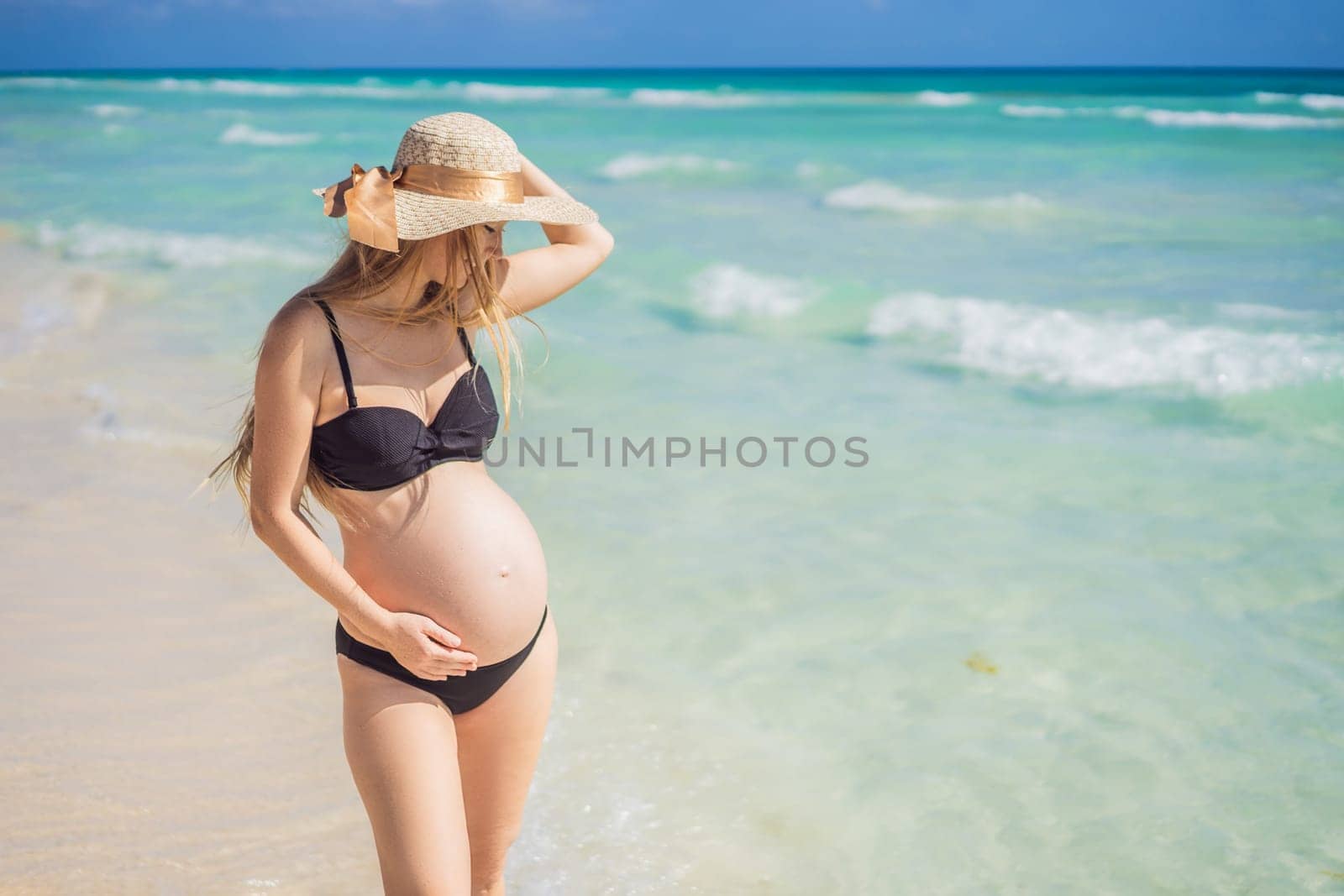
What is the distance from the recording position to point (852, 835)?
3.19 meters

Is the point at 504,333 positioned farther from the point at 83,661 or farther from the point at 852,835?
the point at 83,661

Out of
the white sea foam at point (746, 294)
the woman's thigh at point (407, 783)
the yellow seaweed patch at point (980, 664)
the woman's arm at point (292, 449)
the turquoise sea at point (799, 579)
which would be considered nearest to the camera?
the woman's arm at point (292, 449)

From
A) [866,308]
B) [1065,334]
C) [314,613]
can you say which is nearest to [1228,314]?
[1065,334]

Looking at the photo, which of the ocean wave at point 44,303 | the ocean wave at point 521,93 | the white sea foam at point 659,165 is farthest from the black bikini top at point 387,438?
the ocean wave at point 521,93

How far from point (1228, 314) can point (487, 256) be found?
829cm

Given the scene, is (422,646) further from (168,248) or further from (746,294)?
(168,248)

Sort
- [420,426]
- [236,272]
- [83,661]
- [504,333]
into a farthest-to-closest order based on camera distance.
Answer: [236,272] → [83,661] → [504,333] → [420,426]

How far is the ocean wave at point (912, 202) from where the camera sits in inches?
561

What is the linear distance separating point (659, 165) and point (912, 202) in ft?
17.8

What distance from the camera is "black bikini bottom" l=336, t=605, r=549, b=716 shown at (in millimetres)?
2006

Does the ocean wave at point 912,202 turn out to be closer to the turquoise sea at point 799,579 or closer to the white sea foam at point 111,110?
the turquoise sea at point 799,579

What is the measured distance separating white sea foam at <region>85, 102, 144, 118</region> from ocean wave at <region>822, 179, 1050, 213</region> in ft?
71.7

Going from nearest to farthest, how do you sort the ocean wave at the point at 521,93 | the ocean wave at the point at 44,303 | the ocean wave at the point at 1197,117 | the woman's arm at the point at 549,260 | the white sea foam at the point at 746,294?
the woman's arm at the point at 549,260 → the ocean wave at the point at 44,303 → the white sea foam at the point at 746,294 → the ocean wave at the point at 1197,117 → the ocean wave at the point at 521,93

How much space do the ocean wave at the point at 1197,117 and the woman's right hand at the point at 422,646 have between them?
24511mm
